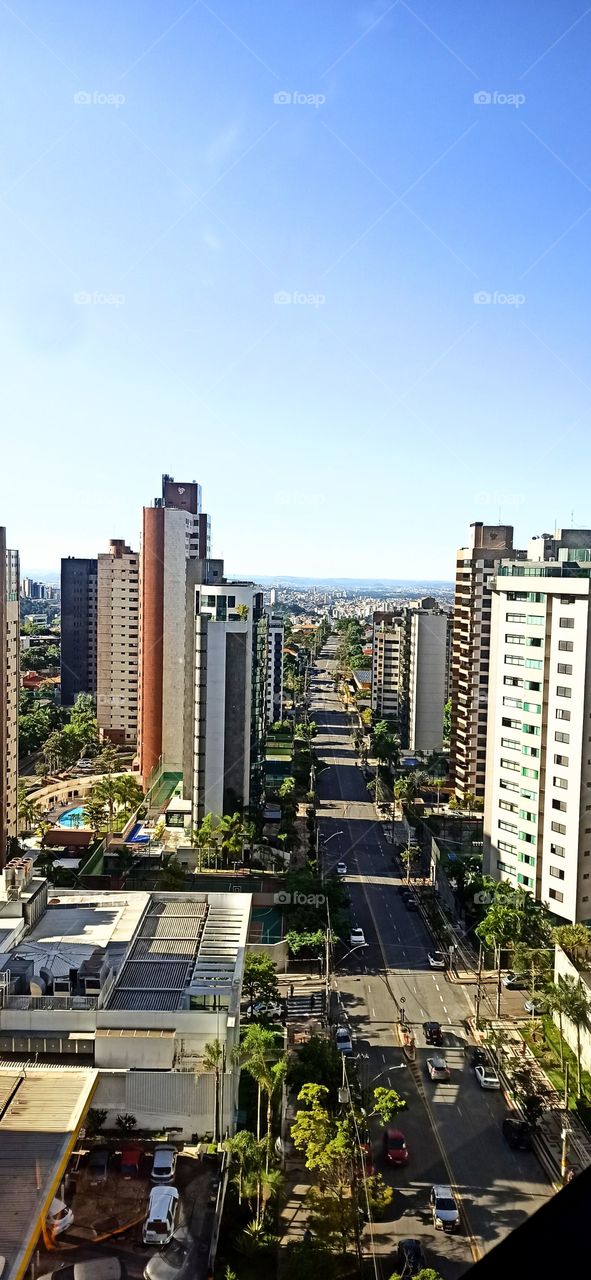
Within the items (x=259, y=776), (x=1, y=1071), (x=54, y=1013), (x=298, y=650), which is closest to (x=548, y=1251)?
(x=1, y=1071)

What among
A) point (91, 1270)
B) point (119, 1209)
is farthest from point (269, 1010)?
point (91, 1270)

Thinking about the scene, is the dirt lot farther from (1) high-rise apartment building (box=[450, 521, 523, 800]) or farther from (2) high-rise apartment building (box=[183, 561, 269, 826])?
(1) high-rise apartment building (box=[450, 521, 523, 800])

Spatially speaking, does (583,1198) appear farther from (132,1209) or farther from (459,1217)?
(459,1217)

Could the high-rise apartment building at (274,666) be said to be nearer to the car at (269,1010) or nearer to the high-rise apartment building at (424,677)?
the high-rise apartment building at (424,677)

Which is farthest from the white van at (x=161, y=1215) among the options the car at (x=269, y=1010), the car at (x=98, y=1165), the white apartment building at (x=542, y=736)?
the white apartment building at (x=542, y=736)

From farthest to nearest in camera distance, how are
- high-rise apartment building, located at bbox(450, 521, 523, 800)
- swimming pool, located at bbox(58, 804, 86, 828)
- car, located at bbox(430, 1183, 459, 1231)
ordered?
high-rise apartment building, located at bbox(450, 521, 523, 800), swimming pool, located at bbox(58, 804, 86, 828), car, located at bbox(430, 1183, 459, 1231)

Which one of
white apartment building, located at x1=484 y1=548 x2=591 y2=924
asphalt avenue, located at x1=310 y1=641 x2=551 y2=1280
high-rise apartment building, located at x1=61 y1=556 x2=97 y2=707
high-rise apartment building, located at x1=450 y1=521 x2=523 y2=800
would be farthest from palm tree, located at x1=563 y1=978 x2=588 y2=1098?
high-rise apartment building, located at x1=61 y1=556 x2=97 y2=707
